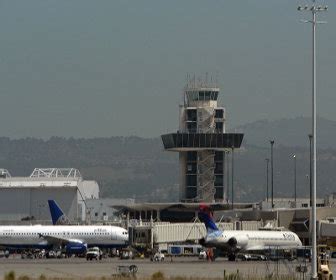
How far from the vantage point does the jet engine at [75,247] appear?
146625 mm

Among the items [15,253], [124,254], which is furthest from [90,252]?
[15,253]

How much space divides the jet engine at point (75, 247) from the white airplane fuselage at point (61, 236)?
0.38 m

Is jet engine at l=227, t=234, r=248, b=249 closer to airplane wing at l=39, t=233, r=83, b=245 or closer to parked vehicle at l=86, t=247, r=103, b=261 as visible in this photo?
parked vehicle at l=86, t=247, r=103, b=261

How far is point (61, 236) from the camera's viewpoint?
150875 mm

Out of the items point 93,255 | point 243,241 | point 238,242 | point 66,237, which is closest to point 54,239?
point 66,237

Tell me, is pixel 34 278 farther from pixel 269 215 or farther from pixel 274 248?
pixel 269 215

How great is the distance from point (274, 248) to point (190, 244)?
34801 millimetres

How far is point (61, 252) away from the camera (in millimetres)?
147875

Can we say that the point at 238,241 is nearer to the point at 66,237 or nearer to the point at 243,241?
the point at 243,241

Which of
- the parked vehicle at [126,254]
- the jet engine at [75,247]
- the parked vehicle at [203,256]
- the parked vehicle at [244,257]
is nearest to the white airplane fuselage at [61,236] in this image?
the jet engine at [75,247]

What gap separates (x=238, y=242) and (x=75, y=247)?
25.9m

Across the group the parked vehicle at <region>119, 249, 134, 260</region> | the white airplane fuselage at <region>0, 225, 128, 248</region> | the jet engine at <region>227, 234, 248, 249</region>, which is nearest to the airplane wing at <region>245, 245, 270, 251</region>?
the jet engine at <region>227, 234, 248, 249</region>

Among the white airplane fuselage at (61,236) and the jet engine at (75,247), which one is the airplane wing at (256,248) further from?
the jet engine at (75,247)

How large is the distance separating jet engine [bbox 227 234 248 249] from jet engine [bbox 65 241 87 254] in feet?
78.5
